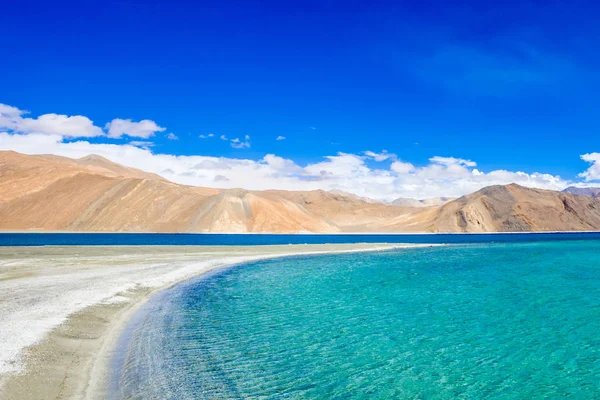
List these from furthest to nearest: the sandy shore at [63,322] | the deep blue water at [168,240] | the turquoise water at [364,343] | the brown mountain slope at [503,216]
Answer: the brown mountain slope at [503,216] < the deep blue water at [168,240] < the turquoise water at [364,343] < the sandy shore at [63,322]

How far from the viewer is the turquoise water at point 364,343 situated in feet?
33.3

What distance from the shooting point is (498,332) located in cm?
1555

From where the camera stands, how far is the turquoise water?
10.2 meters

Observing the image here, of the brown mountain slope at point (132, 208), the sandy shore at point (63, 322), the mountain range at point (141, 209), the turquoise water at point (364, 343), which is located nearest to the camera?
the sandy shore at point (63, 322)

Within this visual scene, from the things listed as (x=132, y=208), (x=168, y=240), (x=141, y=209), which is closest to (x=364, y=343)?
(x=168, y=240)

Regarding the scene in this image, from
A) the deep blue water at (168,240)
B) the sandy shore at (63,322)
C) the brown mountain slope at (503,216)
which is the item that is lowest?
the sandy shore at (63,322)

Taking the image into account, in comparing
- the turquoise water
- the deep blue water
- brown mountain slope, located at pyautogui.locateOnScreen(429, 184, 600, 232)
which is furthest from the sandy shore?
brown mountain slope, located at pyautogui.locateOnScreen(429, 184, 600, 232)

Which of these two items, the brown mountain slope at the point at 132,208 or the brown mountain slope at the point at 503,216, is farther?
the brown mountain slope at the point at 503,216

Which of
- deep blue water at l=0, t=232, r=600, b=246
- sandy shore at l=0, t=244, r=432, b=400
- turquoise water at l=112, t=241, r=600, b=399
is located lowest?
turquoise water at l=112, t=241, r=600, b=399

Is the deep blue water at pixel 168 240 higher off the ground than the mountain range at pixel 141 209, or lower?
lower

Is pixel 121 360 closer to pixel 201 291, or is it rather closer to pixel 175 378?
pixel 175 378

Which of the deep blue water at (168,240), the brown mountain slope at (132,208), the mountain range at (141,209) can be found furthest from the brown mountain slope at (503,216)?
the deep blue water at (168,240)

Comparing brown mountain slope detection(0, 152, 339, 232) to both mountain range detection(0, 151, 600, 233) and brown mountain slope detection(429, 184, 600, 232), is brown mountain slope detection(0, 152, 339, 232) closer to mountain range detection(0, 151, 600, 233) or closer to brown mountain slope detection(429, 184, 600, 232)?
mountain range detection(0, 151, 600, 233)

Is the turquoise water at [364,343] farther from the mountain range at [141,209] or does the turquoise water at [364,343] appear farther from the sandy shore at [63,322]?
the mountain range at [141,209]
